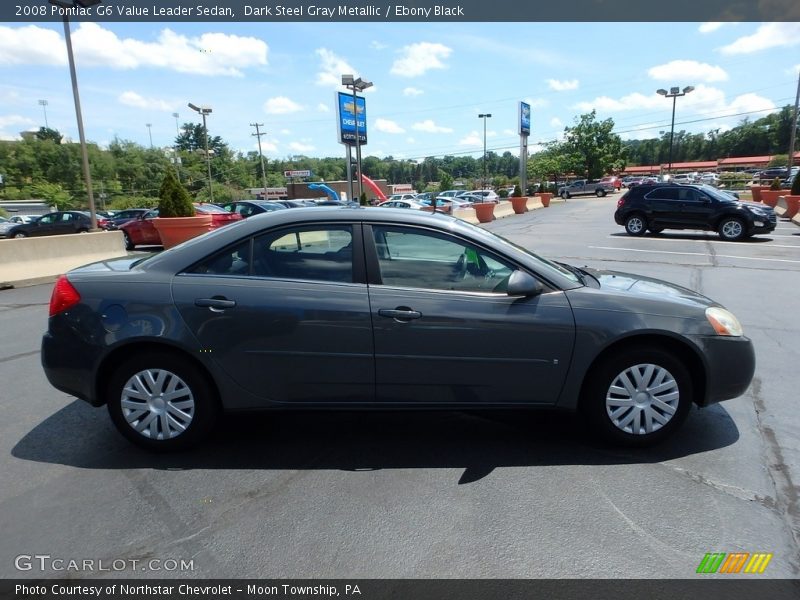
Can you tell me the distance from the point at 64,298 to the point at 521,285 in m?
3.01

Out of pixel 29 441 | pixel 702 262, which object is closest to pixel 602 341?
pixel 29 441

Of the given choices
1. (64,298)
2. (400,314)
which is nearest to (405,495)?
(400,314)

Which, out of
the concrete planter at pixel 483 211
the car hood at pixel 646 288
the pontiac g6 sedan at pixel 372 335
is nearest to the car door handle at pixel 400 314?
the pontiac g6 sedan at pixel 372 335

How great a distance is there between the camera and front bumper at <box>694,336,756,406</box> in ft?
11.4

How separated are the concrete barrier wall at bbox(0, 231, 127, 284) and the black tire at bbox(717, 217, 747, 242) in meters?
16.8

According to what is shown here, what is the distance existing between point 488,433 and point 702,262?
10255mm

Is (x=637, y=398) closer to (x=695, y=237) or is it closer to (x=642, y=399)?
(x=642, y=399)

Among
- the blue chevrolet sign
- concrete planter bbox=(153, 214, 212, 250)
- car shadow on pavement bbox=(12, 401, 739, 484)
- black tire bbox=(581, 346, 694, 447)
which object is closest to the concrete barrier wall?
concrete planter bbox=(153, 214, 212, 250)

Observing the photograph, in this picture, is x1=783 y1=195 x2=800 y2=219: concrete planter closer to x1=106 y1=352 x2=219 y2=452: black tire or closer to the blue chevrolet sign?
the blue chevrolet sign

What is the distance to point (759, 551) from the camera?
2.60m

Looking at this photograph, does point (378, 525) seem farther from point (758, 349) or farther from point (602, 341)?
point (758, 349)

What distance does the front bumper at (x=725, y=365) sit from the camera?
348cm

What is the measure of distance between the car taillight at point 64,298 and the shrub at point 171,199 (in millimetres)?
11887

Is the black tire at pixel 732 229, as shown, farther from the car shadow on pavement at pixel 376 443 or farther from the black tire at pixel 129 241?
the black tire at pixel 129 241
